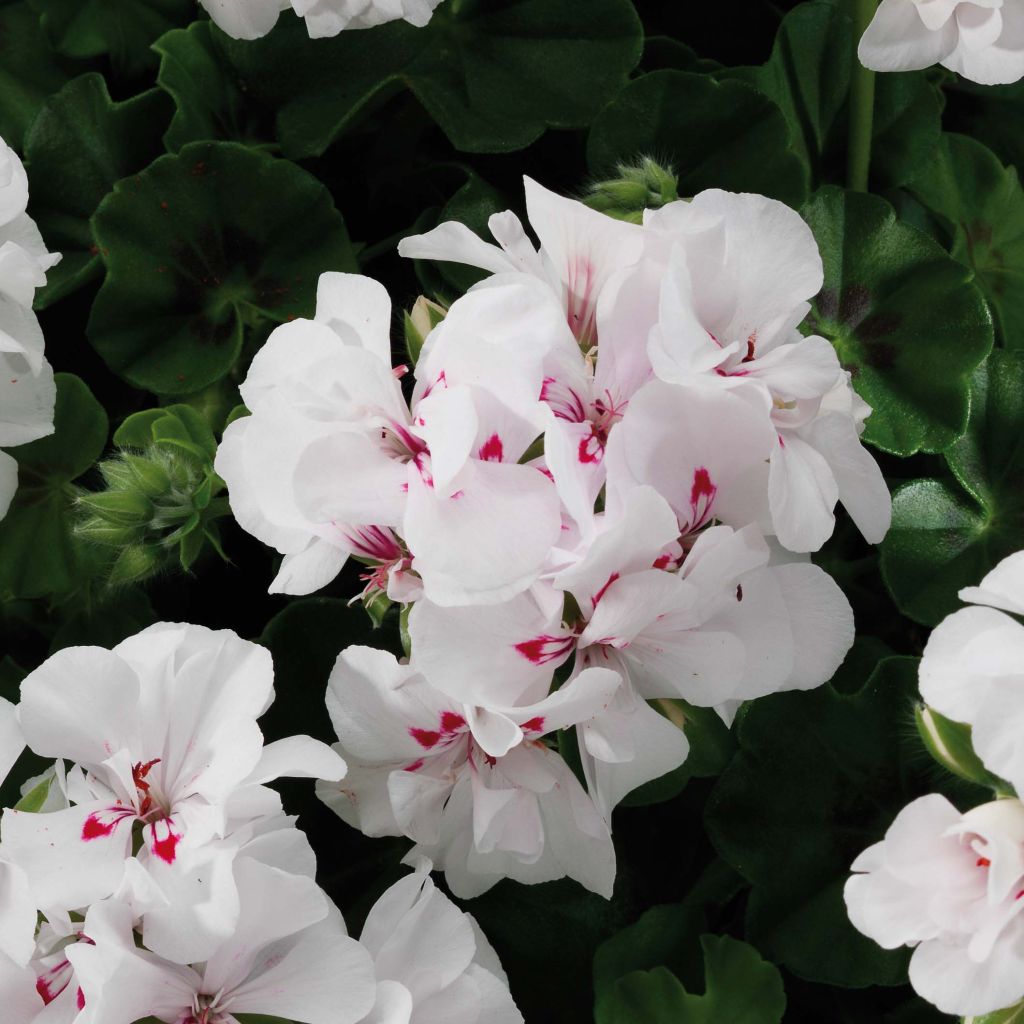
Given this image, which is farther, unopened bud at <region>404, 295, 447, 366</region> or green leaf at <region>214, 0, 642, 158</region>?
green leaf at <region>214, 0, 642, 158</region>

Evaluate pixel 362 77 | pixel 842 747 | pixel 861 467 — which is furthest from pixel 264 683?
pixel 362 77

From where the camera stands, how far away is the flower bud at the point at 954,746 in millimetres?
717

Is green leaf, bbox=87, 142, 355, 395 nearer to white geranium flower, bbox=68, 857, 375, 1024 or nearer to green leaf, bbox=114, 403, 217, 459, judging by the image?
green leaf, bbox=114, 403, 217, 459

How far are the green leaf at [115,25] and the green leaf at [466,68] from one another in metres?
0.09

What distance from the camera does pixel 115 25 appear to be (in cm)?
119

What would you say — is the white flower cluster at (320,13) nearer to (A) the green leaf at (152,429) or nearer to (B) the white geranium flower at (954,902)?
(A) the green leaf at (152,429)

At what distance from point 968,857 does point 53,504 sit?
2.43 ft

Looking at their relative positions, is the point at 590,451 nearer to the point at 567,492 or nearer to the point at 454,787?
the point at 567,492

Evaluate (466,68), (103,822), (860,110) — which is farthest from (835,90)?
(103,822)

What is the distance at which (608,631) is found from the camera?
0.70 meters

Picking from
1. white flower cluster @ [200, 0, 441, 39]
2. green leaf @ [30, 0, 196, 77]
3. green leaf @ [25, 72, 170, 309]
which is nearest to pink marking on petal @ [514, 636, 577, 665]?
white flower cluster @ [200, 0, 441, 39]

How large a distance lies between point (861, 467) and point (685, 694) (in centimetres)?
16

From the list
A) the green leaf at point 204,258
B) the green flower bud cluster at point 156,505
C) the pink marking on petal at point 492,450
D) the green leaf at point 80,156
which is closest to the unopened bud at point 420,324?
the pink marking on petal at point 492,450

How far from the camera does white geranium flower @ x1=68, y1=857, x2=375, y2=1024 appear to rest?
0.67 metres
